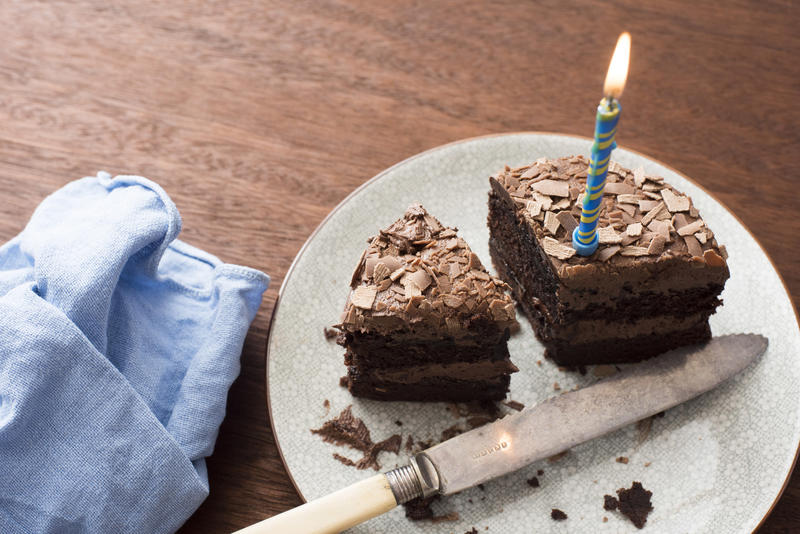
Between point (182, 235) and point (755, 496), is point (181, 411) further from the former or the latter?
point (755, 496)

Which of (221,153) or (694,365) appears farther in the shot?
(221,153)

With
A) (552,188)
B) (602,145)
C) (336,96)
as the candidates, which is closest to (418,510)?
(552,188)

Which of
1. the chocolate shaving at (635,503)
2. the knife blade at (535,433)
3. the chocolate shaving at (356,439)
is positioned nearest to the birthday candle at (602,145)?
the knife blade at (535,433)

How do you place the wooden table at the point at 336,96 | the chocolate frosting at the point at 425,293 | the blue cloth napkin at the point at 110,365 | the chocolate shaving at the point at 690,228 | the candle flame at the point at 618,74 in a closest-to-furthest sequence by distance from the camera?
1. the candle flame at the point at 618,74
2. the blue cloth napkin at the point at 110,365
3. the chocolate frosting at the point at 425,293
4. the chocolate shaving at the point at 690,228
5. the wooden table at the point at 336,96

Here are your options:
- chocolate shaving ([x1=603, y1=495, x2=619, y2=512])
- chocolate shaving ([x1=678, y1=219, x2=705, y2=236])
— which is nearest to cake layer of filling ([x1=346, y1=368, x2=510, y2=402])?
chocolate shaving ([x1=603, y1=495, x2=619, y2=512])

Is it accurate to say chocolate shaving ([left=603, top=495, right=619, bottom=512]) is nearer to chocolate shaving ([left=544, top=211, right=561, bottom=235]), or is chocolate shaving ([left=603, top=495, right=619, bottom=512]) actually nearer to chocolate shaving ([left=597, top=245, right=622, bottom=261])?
chocolate shaving ([left=597, top=245, right=622, bottom=261])

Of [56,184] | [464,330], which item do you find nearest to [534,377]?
[464,330]

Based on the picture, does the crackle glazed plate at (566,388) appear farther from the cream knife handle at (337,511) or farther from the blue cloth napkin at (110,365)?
the blue cloth napkin at (110,365)
